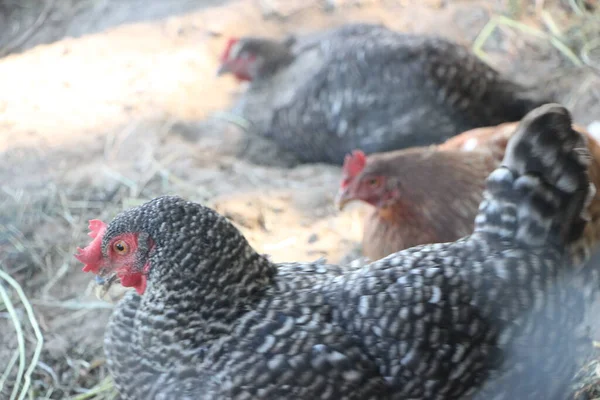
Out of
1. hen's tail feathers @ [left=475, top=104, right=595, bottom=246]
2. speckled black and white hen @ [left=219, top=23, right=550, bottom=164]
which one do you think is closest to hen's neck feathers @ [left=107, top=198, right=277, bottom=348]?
hen's tail feathers @ [left=475, top=104, right=595, bottom=246]

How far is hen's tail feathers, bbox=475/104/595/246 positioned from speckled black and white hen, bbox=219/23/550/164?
1398 mm

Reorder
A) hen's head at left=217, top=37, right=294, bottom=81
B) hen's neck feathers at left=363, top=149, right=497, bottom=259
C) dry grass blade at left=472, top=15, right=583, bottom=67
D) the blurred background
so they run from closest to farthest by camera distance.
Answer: hen's neck feathers at left=363, top=149, right=497, bottom=259
the blurred background
dry grass blade at left=472, top=15, right=583, bottom=67
hen's head at left=217, top=37, right=294, bottom=81

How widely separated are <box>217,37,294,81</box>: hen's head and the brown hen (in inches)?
64.7

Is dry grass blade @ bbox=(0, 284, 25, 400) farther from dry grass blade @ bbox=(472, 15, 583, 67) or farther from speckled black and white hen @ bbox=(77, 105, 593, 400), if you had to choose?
dry grass blade @ bbox=(472, 15, 583, 67)

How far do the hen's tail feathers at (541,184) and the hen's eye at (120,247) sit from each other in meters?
0.97

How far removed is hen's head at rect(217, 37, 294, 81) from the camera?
384 cm

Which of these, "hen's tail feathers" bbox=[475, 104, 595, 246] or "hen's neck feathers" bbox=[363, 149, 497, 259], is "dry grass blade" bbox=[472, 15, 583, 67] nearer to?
"hen's neck feathers" bbox=[363, 149, 497, 259]

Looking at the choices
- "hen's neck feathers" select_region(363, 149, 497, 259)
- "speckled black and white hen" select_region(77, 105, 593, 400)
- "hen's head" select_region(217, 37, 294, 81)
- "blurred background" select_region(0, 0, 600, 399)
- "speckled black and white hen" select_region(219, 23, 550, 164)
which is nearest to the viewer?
"speckled black and white hen" select_region(77, 105, 593, 400)

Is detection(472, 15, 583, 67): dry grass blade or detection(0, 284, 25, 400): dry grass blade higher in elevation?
detection(472, 15, 583, 67): dry grass blade

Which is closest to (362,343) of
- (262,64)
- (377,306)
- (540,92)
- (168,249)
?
(377,306)

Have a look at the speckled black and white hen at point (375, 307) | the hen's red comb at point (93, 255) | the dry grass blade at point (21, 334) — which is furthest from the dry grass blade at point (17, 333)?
the hen's red comb at point (93, 255)

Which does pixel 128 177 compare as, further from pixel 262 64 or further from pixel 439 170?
pixel 439 170

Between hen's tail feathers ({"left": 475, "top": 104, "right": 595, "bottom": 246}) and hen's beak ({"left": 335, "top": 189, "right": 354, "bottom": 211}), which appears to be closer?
hen's tail feathers ({"left": 475, "top": 104, "right": 595, "bottom": 246})

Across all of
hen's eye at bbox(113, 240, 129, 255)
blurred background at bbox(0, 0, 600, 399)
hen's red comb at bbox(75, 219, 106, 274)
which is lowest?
blurred background at bbox(0, 0, 600, 399)
